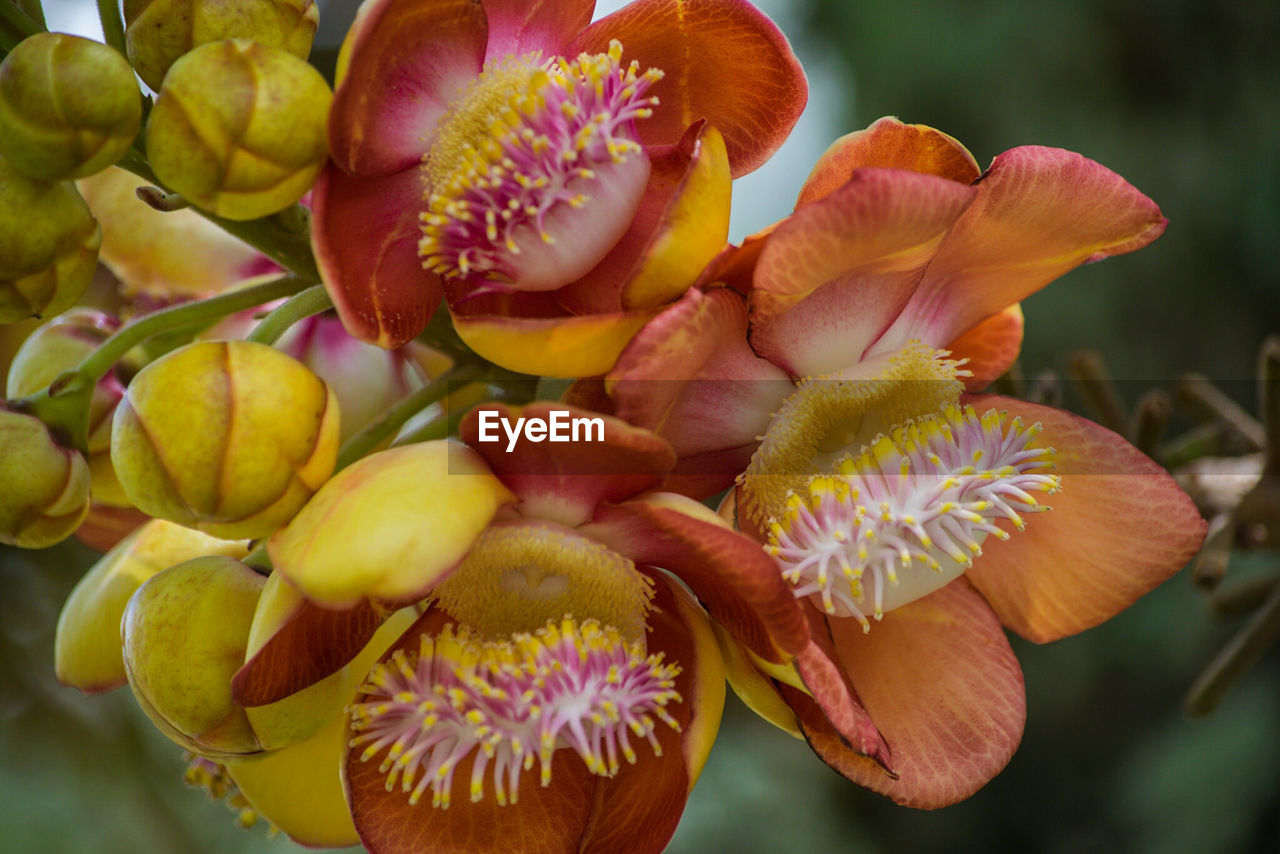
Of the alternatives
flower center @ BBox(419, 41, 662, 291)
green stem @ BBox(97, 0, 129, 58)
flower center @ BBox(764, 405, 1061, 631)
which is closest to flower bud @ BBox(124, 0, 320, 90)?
green stem @ BBox(97, 0, 129, 58)

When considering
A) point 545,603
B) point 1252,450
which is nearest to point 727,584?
point 545,603

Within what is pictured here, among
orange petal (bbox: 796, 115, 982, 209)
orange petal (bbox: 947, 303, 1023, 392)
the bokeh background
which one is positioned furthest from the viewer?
the bokeh background

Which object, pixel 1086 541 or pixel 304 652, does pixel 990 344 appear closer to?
pixel 1086 541

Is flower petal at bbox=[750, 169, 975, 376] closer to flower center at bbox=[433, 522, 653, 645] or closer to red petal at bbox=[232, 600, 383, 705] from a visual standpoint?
flower center at bbox=[433, 522, 653, 645]

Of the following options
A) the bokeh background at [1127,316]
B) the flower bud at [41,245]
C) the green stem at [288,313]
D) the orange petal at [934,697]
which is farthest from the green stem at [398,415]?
the bokeh background at [1127,316]

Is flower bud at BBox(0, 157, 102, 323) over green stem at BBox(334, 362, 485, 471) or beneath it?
over

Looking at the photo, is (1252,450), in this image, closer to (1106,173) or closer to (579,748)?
(1106,173)
